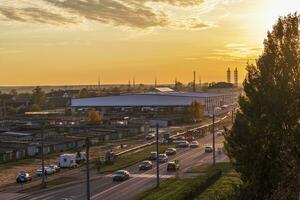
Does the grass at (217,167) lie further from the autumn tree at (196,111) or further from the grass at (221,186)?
the autumn tree at (196,111)

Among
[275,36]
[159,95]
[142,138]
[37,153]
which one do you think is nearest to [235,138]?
[275,36]

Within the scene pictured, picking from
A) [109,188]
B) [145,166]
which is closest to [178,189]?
[109,188]

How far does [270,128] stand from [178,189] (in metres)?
16.6

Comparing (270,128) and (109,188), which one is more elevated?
(270,128)

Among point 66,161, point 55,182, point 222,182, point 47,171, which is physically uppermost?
point 222,182

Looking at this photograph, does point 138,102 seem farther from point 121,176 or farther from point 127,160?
point 121,176

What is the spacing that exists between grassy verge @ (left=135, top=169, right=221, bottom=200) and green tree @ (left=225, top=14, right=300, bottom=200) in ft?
39.6

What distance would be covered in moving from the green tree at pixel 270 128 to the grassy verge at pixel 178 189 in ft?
39.6

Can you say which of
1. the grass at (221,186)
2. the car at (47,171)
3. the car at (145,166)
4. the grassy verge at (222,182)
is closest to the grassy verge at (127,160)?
the car at (145,166)

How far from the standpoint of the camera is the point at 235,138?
53.8ft

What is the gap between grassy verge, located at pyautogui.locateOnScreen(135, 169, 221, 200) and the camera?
95.8 ft

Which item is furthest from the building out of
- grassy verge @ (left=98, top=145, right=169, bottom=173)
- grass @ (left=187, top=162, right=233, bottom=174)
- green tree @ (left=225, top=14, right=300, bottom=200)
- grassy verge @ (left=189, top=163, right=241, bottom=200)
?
green tree @ (left=225, top=14, right=300, bottom=200)

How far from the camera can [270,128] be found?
15.8 m

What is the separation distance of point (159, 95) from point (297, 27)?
4948 inches
